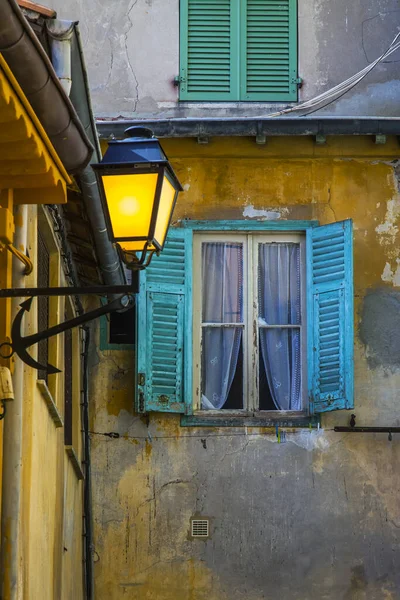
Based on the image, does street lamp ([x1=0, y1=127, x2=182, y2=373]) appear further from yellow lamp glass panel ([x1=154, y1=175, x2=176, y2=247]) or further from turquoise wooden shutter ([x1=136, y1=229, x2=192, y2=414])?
turquoise wooden shutter ([x1=136, y1=229, x2=192, y2=414])

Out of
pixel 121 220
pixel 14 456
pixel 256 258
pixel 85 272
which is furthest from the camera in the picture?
pixel 256 258

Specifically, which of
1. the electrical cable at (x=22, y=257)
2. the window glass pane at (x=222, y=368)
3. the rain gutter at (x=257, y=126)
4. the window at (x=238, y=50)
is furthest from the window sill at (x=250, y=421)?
the electrical cable at (x=22, y=257)

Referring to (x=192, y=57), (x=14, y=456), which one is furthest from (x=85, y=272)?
(x=14, y=456)

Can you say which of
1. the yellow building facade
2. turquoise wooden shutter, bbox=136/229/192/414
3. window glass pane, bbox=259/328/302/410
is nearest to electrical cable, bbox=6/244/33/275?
the yellow building facade

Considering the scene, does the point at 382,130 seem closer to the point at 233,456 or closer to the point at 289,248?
the point at 289,248

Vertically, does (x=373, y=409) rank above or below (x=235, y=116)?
below

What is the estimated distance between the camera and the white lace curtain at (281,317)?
1348 cm

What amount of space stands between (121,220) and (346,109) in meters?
7.34

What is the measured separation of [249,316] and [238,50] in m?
2.72

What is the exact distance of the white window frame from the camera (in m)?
13.4

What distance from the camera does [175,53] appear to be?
1423 centimetres

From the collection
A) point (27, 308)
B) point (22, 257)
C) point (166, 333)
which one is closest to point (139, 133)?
point (22, 257)

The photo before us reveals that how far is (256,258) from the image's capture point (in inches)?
537

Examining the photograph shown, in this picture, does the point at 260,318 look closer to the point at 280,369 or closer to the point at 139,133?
the point at 280,369
